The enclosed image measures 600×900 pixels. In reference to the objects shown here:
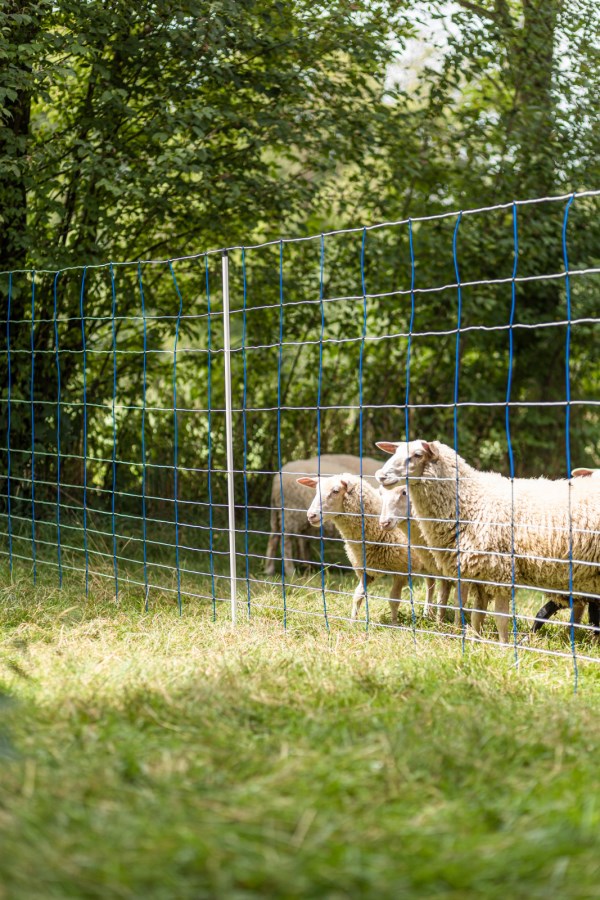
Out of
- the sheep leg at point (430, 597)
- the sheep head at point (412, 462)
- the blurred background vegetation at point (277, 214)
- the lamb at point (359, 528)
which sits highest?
the blurred background vegetation at point (277, 214)

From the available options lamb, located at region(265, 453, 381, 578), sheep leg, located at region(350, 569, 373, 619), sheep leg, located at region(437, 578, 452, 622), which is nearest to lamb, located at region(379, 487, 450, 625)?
sheep leg, located at region(437, 578, 452, 622)

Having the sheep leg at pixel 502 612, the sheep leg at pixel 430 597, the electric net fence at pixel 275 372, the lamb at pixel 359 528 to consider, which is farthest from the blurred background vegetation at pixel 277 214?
the sheep leg at pixel 502 612

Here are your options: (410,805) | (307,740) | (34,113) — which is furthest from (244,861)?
(34,113)

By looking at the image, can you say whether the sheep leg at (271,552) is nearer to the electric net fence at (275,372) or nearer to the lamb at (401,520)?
the electric net fence at (275,372)

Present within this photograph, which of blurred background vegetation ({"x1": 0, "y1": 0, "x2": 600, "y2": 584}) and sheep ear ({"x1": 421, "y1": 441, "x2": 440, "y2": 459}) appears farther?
blurred background vegetation ({"x1": 0, "y1": 0, "x2": 600, "y2": 584})

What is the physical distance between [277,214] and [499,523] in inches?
189

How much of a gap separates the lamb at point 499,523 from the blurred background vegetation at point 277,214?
2.40 metres

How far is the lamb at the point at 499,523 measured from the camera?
4633mm

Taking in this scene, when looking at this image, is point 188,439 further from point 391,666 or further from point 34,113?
point 391,666

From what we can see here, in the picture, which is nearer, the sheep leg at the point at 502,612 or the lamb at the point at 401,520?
the sheep leg at the point at 502,612

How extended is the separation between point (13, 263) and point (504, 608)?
17.4 feet

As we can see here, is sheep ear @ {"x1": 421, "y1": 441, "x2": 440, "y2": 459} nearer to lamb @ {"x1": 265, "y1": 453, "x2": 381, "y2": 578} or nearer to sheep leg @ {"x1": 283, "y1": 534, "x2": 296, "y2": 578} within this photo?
lamb @ {"x1": 265, "y1": 453, "x2": 381, "y2": 578}

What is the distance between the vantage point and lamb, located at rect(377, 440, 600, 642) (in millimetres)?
4633

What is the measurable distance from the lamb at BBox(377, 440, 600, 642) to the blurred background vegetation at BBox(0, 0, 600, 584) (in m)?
2.40
